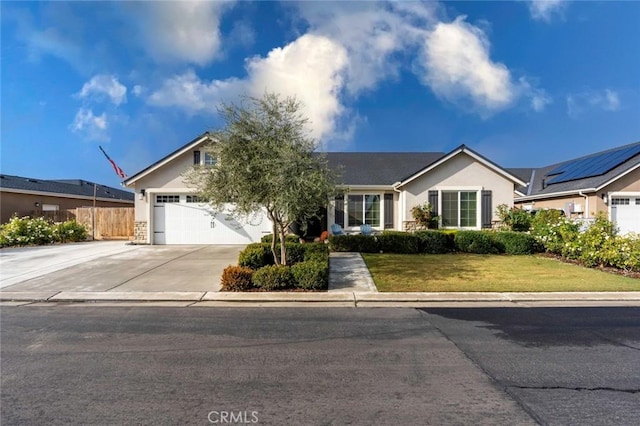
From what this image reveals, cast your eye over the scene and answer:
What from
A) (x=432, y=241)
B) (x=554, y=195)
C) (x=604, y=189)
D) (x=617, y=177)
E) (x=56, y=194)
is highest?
(x=617, y=177)

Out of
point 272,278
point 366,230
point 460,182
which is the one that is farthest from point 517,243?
point 272,278

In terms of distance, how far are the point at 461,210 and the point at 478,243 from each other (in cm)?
307

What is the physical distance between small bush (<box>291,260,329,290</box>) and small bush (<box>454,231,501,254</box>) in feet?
28.2

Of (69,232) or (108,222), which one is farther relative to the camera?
(108,222)

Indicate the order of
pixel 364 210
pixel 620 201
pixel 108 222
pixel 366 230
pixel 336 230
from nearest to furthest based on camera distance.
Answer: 1. pixel 336 230
2. pixel 366 230
3. pixel 620 201
4. pixel 364 210
5. pixel 108 222

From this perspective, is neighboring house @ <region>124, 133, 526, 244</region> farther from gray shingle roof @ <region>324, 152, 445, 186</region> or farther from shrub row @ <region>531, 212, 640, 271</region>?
shrub row @ <region>531, 212, 640, 271</region>

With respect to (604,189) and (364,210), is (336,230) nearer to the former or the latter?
(364,210)

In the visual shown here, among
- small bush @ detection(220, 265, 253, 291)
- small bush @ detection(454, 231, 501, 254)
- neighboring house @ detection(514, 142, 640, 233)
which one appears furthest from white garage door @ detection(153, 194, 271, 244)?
neighboring house @ detection(514, 142, 640, 233)

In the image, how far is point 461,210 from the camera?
17.6m

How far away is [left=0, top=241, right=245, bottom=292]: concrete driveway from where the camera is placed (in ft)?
30.3

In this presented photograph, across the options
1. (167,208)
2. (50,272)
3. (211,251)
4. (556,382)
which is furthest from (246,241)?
(556,382)

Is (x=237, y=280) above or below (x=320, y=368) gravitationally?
above

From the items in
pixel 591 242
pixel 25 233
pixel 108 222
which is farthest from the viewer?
pixel 108 222

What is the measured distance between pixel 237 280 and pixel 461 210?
42.1 ft
